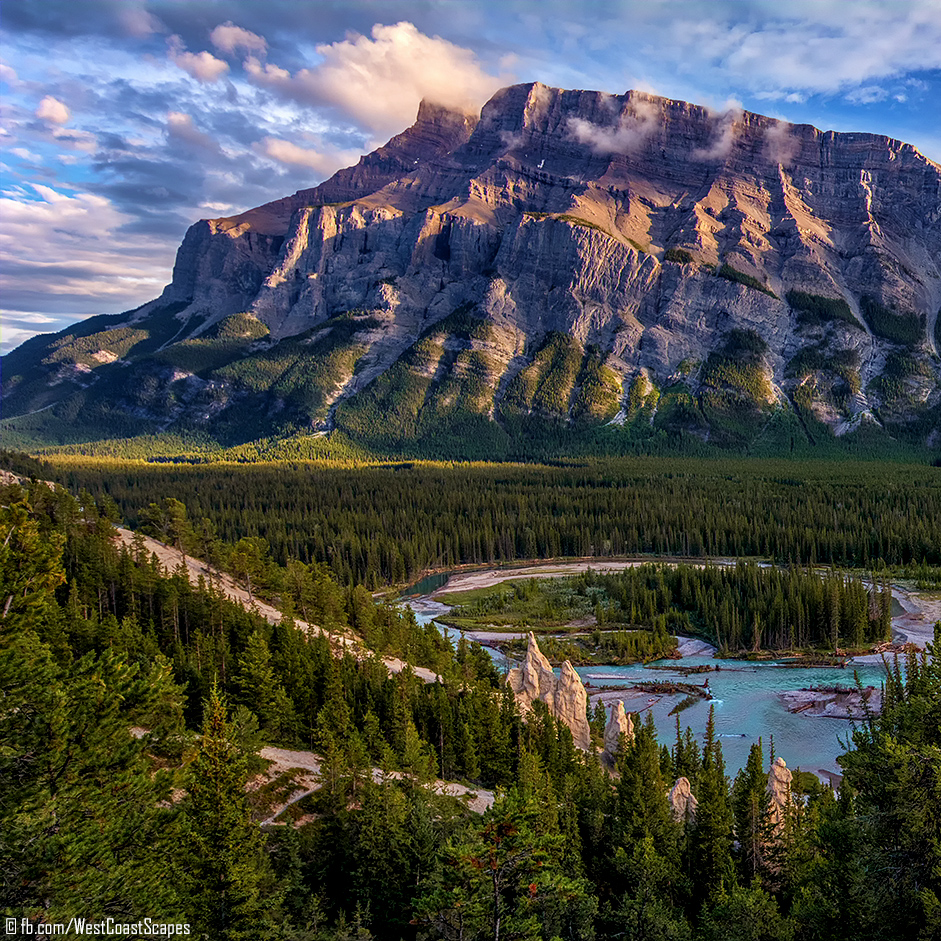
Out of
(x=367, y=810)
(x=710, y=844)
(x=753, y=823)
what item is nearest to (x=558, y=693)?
(x=753, y=823)

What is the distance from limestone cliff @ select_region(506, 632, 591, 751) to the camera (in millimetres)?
71188

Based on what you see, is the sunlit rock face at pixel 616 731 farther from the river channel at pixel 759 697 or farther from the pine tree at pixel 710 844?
the pine tree at pixel 710 844

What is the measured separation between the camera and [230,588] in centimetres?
9719

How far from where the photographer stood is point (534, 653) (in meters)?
76.5

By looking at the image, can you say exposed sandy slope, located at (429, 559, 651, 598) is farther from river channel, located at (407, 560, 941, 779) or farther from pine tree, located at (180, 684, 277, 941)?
pine tree, located at (180, 684, 277, 941)

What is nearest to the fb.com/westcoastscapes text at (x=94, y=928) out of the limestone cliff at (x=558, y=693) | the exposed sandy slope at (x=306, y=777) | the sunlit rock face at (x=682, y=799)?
the exposed sandy slope at (x=306, y=777)

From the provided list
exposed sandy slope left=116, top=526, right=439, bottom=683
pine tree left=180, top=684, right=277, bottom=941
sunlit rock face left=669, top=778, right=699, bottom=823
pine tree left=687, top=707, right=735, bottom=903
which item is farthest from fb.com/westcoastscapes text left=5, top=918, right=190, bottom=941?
exposed sandy slope left=116, top=526, right=439, bottom=683

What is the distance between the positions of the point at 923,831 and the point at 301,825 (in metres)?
33.9

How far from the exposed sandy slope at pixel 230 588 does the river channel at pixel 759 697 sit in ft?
70.8

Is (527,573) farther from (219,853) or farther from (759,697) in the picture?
(219,853)

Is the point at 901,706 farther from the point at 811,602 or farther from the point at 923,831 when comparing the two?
the point at 811,602

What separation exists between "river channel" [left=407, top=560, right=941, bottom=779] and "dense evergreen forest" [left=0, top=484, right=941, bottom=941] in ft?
36.4

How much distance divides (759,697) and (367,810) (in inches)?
2665

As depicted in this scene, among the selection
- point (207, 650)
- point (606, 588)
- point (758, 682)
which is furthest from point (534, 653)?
point (606, 588)
